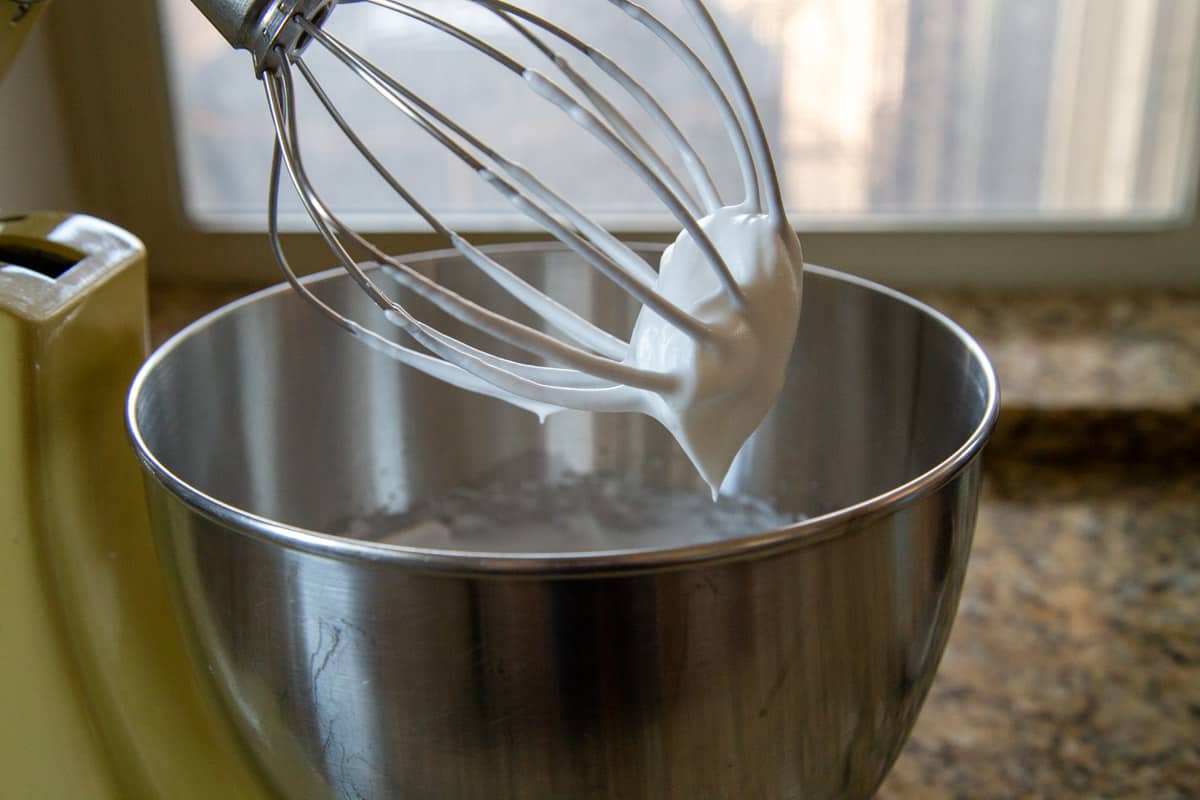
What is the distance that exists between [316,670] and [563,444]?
→ 0.34 metres

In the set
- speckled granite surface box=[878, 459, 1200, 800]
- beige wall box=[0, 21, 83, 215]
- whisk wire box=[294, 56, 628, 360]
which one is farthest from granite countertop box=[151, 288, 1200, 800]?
whisk wire box=[294, 56, 628, 360]

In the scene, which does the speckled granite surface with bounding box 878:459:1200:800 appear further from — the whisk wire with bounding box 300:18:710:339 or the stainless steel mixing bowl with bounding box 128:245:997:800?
the whisk wire with bounding box 300:18:710:339

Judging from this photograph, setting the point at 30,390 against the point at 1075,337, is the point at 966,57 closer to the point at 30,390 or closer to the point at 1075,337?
the point at 1075,337

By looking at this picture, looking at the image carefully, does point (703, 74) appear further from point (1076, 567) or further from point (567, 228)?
point (1076, 567)

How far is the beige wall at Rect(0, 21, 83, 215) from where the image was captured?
82cm

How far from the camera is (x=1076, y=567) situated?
27.1 inches

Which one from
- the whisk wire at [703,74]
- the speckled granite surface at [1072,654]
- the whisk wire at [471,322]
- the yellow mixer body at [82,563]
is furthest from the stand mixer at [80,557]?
the speckled granite surface at [1072,654]

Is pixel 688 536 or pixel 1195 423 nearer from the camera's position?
pixel 688 536

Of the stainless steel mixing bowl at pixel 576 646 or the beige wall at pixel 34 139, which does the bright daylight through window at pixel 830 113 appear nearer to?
the beige wall at pixel 34 139

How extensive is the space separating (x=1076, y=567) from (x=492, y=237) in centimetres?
48

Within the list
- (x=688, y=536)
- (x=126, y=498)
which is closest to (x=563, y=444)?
(x=688, y=536)

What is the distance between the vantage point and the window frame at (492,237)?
905 mm

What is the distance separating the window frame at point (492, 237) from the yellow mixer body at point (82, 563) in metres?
0.46

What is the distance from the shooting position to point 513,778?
33 cm
